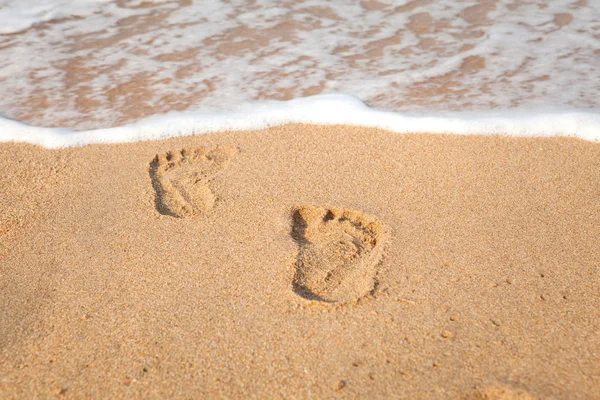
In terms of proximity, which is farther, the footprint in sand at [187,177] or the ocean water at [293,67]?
the ocean water at [293,67]

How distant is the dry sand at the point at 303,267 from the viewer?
1680 mm

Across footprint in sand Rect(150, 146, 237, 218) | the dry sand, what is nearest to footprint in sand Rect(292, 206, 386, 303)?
the dry sand

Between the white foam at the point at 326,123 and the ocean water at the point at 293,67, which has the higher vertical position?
the white foam at the point at 326,123

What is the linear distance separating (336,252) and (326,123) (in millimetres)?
1032

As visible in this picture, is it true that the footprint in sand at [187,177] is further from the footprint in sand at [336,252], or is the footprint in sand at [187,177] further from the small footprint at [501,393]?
the small footprint at [501,393]

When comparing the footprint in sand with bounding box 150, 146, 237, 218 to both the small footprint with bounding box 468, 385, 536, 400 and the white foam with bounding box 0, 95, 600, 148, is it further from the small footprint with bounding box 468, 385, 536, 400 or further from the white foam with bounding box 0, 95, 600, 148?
the small footprint with bounding box 468, 385, 536, 400

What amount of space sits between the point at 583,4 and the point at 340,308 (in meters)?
3.84

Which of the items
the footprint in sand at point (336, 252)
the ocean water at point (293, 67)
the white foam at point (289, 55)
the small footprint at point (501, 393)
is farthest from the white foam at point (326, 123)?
the small footprint at point (501, 393)

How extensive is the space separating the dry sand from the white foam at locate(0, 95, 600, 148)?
9 centimetres

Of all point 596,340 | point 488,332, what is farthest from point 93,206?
point 596,340

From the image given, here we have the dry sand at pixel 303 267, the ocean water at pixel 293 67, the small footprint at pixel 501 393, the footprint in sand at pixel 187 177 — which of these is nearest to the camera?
the small footprint at pixel 501 393

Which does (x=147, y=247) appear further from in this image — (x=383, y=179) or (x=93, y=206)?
(x=383, y=179)

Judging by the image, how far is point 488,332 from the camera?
70.4 inches

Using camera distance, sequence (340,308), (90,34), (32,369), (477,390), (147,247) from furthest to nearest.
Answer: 1. (90,34)
2. (147,247)
3. (340,308)
4. (32,369)
5. (477,390)
